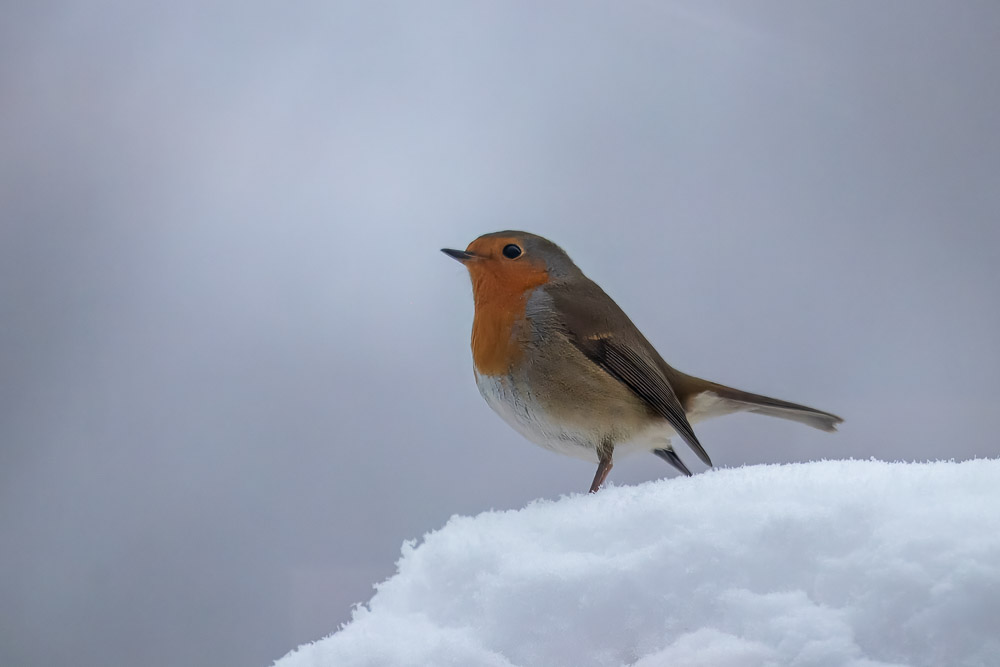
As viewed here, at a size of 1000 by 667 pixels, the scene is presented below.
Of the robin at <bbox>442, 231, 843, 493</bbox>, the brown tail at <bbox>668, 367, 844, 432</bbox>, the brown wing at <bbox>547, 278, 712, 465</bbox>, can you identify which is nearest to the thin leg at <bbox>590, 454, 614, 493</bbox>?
the robin at <bbox>442, 231, 843, 493</bbox>

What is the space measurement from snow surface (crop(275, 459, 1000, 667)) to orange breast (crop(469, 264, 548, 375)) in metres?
0.40

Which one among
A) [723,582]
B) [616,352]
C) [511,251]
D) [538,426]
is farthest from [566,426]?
[723,582]

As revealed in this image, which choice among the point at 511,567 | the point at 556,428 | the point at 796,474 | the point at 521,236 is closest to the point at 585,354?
the point at 556,428

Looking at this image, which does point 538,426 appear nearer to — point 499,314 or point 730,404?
point 499,314

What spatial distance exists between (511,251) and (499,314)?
0.48 ft

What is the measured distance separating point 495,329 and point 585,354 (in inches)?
7.1

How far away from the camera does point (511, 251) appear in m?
1.62

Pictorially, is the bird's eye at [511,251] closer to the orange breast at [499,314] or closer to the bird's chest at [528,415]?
the orange breast at [499,314]

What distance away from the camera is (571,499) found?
4.38 ft

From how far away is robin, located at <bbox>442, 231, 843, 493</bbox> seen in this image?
149 centimetres

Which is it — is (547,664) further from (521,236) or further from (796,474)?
(521,236)

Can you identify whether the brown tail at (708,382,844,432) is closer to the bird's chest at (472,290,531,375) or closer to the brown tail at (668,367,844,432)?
the brown tail at (668,367,844,432)

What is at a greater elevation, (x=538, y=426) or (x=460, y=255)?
(x=460, y=255)

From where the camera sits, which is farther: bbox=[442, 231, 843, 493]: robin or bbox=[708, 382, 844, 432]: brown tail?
bbox=[708, 382, 844, 432]: brown tail
